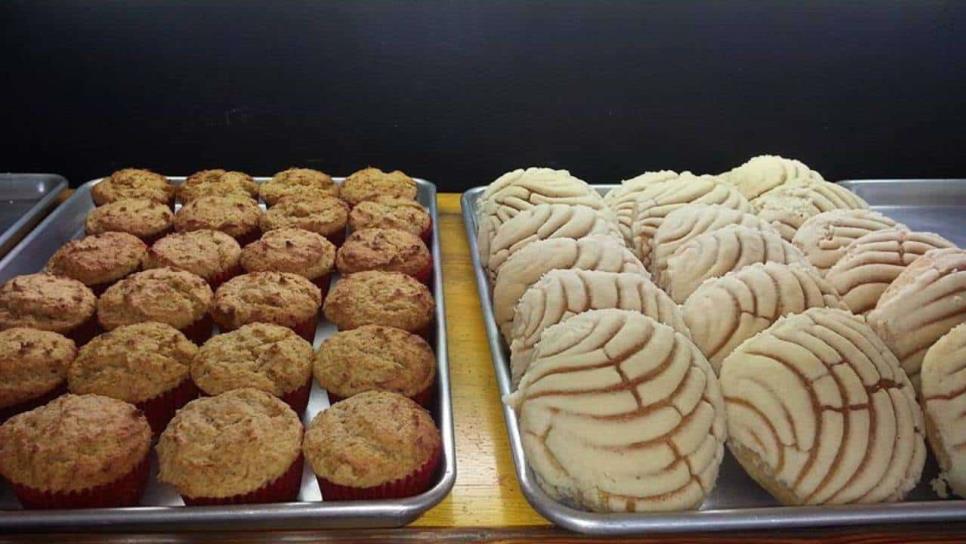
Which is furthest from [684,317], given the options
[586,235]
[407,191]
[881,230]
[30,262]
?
[30,262]

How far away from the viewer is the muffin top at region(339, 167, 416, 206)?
2938 millimetres

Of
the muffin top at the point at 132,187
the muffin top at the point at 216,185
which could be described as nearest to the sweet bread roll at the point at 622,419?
the muffin top at the point at 216,185

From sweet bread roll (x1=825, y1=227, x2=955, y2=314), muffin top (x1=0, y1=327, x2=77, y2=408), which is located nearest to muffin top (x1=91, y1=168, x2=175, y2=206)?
muffin top (x1=0, y1=327, x2=77, y2=408)

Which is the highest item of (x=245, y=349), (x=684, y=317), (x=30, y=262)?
(x=684, y=317)

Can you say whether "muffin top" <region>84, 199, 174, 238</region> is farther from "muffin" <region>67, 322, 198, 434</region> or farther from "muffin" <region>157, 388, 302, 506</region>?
"muffin" <region>157, 388, 302, 506</region>

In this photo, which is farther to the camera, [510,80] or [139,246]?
[510,80]

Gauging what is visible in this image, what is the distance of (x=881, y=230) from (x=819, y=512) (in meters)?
1.00

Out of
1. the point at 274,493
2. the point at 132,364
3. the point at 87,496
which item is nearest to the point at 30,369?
the point at 132,364

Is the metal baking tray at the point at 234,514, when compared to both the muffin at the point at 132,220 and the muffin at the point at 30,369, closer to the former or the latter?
the muffin at the point at 30,369

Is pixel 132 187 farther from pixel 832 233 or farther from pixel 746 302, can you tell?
pixel 832 233

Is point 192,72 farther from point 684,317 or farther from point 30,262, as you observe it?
point 684,317

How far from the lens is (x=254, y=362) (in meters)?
1.97

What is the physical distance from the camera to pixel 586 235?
91.3 inches

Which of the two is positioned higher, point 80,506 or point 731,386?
point 731,386
